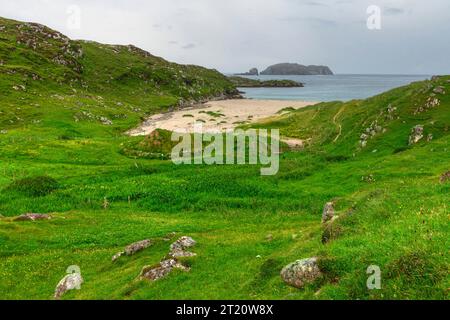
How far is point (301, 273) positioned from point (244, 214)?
26.6 m

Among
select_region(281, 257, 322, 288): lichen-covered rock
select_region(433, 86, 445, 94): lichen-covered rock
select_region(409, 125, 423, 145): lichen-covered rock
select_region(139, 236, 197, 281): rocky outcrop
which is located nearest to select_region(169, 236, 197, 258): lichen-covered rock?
select_region(139, 236, 197, 281): rocky outcrop

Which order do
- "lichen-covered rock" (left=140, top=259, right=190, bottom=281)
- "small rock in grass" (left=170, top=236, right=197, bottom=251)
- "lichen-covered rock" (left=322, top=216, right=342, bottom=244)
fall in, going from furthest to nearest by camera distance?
"small rock in grass" (left=170, top=236, right=197, bottom=251), "lichen-covered rock" (left=140, top=259, right=190, bottom=281), "lichen-covered rock" (left=322, top=216, right=342, bottom=244)

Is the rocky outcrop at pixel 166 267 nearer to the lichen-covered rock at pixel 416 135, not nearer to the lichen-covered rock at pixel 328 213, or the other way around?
the lichen-covered rock at pixel 328 213

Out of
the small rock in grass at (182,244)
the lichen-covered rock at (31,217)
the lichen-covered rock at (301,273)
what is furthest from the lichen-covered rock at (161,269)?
the lichen-covered rock at (31,217)

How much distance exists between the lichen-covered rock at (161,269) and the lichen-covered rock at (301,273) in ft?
23.4

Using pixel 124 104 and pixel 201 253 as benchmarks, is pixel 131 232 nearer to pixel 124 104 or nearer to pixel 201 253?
pixel 201 253

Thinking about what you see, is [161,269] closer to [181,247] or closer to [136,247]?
[181,247]

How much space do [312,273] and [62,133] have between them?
98.3 metres

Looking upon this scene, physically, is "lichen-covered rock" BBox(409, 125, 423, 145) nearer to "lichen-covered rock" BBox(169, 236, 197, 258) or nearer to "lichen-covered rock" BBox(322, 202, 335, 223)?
"lichen-covered rock" BBox(322, 202, 335, 223)

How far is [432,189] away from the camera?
2848cm

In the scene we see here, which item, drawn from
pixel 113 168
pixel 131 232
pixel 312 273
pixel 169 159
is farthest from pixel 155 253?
pixel 169 159

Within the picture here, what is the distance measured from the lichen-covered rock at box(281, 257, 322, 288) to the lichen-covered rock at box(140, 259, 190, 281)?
7127mm

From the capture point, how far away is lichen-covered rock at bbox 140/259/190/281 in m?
23.8

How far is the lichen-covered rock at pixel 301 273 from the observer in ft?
61.7
